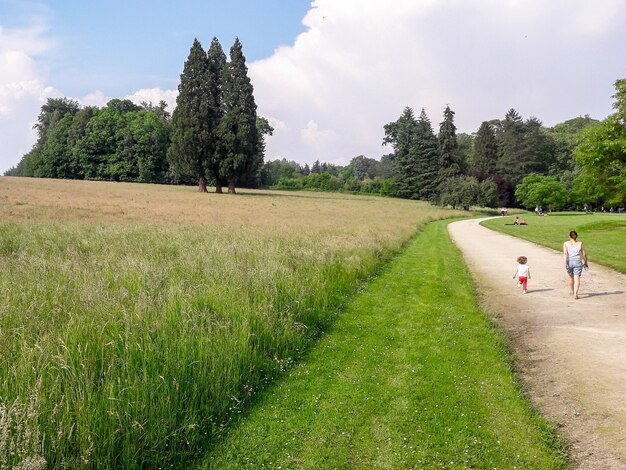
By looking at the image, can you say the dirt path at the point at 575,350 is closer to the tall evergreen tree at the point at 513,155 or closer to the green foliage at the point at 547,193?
the green foliage at the point at 547,193

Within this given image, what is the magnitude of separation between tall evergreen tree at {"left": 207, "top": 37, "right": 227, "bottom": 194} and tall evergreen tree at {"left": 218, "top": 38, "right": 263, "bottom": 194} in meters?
0.69

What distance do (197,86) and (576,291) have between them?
163ft

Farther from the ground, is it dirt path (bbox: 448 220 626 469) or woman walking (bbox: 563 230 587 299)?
woman walking (bbox: 563 230 587 299)

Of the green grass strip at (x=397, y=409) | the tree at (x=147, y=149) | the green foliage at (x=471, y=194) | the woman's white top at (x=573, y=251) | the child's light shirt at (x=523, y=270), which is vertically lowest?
the green grass strip at (x=397, y=409)

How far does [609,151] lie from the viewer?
1048 inches

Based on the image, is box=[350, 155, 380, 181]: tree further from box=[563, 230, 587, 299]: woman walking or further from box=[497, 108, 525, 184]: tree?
box=[563, 230, 587, 299]: woman walking

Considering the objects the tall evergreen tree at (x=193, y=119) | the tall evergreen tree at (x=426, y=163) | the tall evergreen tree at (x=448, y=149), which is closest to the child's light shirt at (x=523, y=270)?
the tall evergreen tree at (x=193, y=119)

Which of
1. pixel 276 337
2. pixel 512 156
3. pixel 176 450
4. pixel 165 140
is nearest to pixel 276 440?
pixel 176 450

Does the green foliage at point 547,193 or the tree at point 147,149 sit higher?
the tree at point 147,149

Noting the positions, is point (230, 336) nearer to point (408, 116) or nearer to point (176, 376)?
point (176, 376)

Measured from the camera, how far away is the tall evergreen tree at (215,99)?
156 ft

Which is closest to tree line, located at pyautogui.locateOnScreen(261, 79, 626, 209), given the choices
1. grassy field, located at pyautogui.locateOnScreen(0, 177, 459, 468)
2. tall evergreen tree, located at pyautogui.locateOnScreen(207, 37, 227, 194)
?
tall evergreen tree, located at pyautogui.locateOnScreen(207, 37, 227, 194)

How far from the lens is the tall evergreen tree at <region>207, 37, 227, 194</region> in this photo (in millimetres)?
47594

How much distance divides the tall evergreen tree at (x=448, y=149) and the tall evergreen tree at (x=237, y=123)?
41.7m
